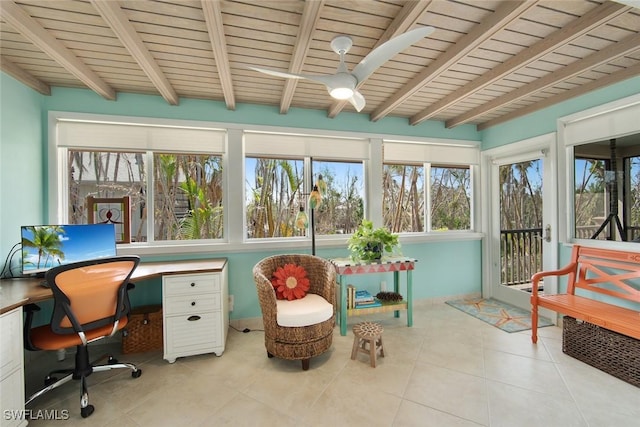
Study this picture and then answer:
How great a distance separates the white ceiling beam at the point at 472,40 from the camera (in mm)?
1549

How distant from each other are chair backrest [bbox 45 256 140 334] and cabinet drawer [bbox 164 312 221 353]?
0.39 meters

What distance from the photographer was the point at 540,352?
2.38 m

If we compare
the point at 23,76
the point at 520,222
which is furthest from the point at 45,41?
the point at 520,222

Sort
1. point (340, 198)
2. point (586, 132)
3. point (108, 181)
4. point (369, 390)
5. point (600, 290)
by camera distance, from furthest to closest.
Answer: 1. point (340, 198)
2. point (108, 181)
3. point (586, 132)
4. point (600, 290)
5. point (369, 390)

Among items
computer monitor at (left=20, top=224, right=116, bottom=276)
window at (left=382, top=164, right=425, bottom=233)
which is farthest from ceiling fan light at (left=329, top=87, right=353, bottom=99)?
computer monitor at (left=20, top=224, right=116, bottom=276)

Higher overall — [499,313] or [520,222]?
[520,222]

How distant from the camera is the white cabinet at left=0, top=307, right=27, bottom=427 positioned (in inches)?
58.6

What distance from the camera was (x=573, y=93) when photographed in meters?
2.71

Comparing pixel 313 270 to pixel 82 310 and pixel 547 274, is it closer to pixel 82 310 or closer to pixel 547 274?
pixel 82 310

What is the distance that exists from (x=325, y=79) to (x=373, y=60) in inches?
12.0

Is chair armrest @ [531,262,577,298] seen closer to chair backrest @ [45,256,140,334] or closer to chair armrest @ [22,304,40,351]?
chair backrest @ [45,256,140,334]

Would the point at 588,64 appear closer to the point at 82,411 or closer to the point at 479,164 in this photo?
the point at 479,164

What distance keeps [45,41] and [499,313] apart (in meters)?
4.76

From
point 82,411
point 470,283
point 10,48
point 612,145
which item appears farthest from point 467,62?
point 82,411
